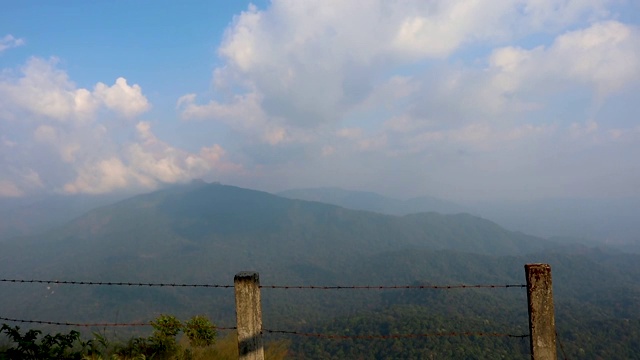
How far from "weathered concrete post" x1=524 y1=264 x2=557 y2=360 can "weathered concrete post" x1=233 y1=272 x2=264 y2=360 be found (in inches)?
141

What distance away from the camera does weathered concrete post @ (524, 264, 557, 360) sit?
510 cm

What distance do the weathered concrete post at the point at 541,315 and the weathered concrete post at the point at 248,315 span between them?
3.58 metres

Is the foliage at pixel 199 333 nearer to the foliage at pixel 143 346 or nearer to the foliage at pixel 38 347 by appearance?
the foliage at pixel 143 346

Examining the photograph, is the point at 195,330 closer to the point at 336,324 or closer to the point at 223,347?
the point at 223,347

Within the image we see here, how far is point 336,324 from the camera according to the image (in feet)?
452

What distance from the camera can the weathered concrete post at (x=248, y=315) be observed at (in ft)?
17.9

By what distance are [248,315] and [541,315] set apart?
12.6 feet

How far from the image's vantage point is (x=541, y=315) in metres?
5.12

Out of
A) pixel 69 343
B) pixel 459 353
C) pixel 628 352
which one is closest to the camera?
pixel 69 343

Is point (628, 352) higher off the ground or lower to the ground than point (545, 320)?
lower

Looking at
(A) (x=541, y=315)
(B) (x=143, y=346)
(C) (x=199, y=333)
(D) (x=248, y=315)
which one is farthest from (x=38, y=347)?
(A) (x=541, y=315)

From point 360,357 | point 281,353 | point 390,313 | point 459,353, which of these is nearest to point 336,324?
point 390,313

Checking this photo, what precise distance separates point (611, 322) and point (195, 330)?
165543mm

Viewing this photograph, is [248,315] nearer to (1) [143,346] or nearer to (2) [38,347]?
(1) [143,346]
